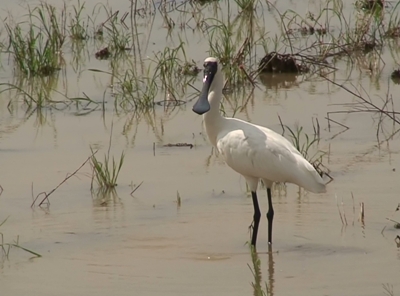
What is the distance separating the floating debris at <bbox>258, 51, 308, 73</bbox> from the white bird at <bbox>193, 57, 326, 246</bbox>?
4474 millimetres

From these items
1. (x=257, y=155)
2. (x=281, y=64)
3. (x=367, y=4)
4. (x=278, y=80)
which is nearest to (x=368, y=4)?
(x=367, y=4)

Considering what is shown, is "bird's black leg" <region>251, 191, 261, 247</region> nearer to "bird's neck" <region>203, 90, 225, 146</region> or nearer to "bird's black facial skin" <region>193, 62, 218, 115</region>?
"bird's neck" <region>203, 90, 225, 146</region>

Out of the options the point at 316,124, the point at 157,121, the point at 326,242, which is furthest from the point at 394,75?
the point at 326,242

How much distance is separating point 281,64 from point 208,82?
4.45 meters

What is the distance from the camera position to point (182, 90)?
12.3 metres

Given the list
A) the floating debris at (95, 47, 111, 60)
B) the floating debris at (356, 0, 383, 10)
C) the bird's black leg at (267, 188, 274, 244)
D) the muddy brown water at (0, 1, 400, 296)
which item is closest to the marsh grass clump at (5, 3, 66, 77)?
the floating debris at (95, 47, 111, 60)

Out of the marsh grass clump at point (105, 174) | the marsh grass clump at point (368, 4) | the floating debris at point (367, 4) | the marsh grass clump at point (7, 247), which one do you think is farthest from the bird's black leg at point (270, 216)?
the floating debris at point (367, 4)

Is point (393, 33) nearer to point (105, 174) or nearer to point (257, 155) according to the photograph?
point (105, 174)

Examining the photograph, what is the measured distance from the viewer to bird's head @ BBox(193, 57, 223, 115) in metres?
8.31

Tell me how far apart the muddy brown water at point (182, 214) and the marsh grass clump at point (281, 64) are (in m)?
1.07

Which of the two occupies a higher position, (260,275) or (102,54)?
(102,54)

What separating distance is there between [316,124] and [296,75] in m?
2.29

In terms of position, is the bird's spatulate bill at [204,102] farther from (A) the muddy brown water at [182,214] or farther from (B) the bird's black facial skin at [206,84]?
(A) the muddy brown water at [182,214]

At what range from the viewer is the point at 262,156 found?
7.74 meters
